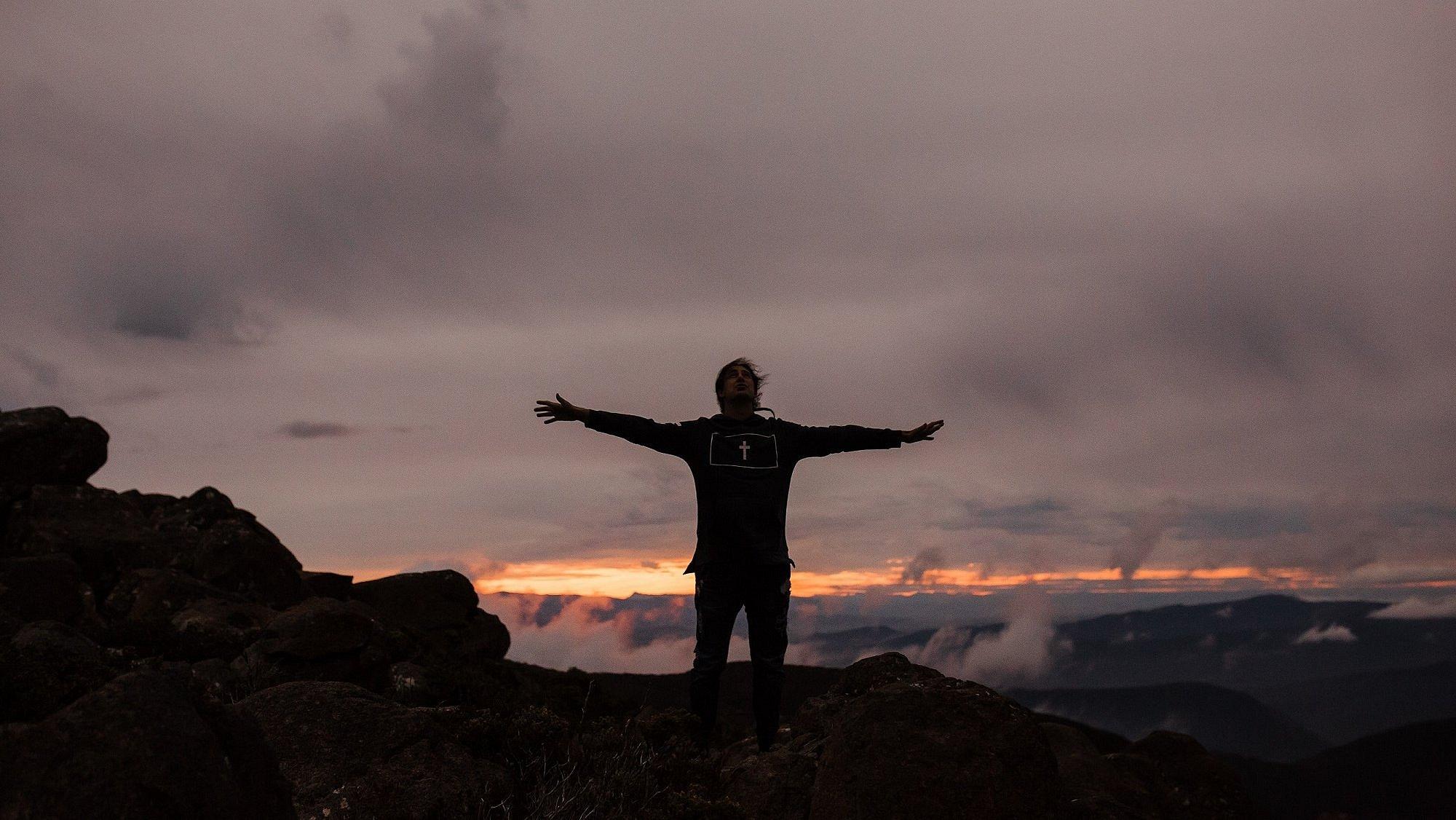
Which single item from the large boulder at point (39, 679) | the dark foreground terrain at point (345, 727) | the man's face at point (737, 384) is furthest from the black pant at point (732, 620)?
the large boulder at point (39, 679)

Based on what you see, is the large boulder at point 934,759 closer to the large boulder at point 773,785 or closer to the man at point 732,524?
the large boulder at point 773,785

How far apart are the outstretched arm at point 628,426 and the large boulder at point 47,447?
1680 centimetres

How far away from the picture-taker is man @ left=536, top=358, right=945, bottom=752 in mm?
8250

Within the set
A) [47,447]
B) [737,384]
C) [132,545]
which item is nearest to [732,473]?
[737,384]

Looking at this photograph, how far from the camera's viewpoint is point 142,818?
334 cm

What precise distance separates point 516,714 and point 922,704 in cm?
334

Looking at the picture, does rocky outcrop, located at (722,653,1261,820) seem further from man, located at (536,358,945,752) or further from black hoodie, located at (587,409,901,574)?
black hoodie, located at (587,409,901,574)

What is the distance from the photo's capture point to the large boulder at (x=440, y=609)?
Answer: 2045 centimetres

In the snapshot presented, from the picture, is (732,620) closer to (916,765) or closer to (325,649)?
(916,765)

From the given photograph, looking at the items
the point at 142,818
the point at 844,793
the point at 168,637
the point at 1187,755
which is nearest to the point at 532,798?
the point at 844,793

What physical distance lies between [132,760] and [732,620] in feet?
17.9

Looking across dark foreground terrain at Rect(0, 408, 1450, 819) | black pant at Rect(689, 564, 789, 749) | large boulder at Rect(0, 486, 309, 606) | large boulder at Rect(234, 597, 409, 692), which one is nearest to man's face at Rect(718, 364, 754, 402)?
black pant at Rect(689, 564, 789, 749)

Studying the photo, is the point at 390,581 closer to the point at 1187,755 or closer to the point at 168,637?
the point at 168,637

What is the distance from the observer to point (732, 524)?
8.23 m
